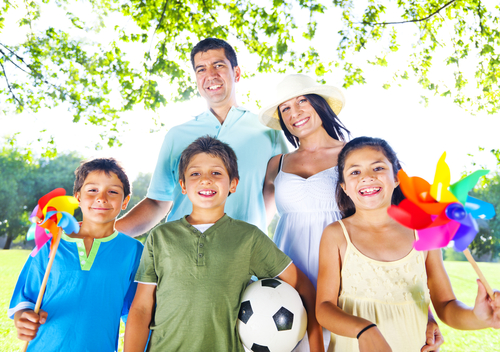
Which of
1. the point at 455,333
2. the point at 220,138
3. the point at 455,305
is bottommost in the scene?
the point at 455,333

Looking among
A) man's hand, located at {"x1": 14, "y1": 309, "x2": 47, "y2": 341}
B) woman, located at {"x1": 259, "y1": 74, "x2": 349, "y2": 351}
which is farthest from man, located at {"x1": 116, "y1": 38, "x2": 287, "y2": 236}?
man's hand, located at {"x1": 14, "y1": 309, "x2": 47, "y2": 341}

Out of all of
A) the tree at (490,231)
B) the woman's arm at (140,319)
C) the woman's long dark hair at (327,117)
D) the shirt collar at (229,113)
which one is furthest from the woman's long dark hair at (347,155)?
the tree at (490,231)

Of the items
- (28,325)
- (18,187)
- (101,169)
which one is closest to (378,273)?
(101,169)

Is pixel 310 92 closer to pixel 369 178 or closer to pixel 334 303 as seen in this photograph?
pixel 369 178

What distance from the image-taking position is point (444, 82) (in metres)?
7.43

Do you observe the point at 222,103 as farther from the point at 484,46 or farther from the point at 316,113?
the point at 484,46

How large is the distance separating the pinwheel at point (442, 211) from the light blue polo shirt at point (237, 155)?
1409 millimetres

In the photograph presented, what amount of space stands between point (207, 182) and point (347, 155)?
3.23 ft

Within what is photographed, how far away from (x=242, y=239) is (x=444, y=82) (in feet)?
22.9

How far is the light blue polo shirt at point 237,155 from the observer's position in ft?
10.1

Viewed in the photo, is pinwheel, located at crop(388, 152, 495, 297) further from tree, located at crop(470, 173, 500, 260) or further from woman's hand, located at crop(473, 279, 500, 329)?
tree, located at crop(470, 173, 500, 260)

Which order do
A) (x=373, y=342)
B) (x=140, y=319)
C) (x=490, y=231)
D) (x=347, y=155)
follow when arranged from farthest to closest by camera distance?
(x=490, y=231), (x=347, y=155), (x=140, y=319), (x=373, y=342)

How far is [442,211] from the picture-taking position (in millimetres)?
1878

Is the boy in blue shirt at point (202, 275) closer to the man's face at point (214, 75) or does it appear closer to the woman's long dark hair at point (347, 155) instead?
the woman's long dark hair at point (347, 155)
